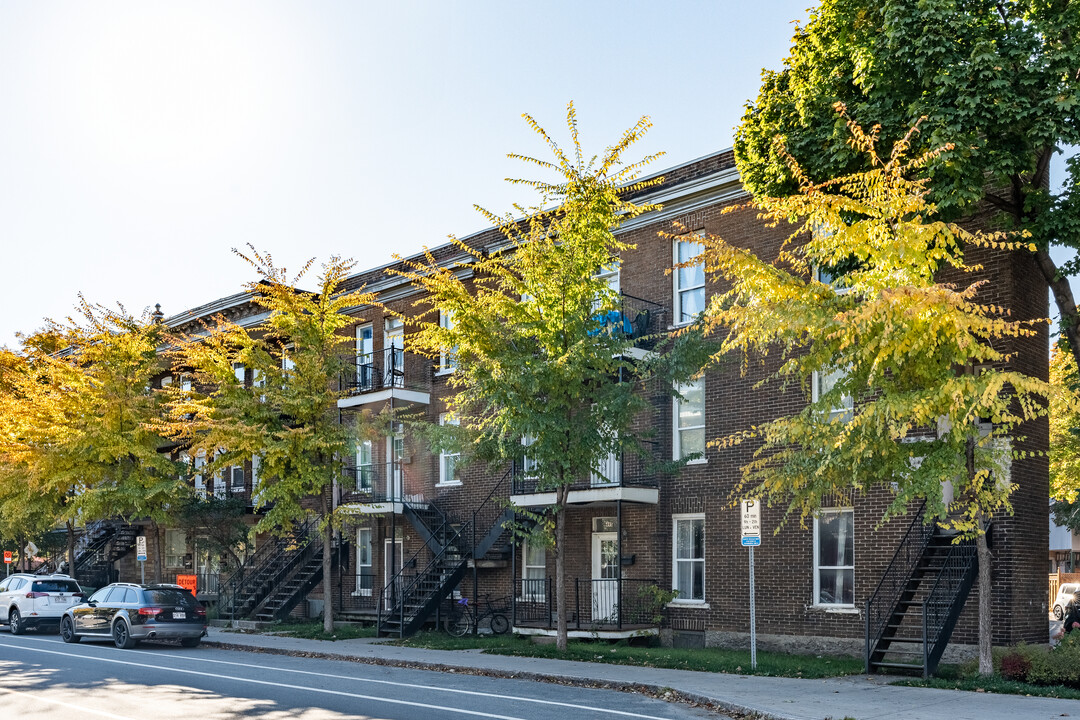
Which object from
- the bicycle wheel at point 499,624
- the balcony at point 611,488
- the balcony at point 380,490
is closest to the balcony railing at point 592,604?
the bicycle wheel at point 499,624

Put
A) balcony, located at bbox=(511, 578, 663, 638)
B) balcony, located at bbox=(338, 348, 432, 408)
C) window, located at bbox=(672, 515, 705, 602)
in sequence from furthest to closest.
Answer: balcony, located at bbox=(338, 348, 432, 408) < window, located at bbox=(672, 515, 705, 602) < balcony, located at bbox=(511, 578, 663, 638)

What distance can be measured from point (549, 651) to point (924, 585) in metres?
6.87

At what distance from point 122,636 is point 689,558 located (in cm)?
1251

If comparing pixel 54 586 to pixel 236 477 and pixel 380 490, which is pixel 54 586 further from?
pixel 236 477

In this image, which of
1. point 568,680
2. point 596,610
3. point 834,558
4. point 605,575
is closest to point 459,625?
point 596,610

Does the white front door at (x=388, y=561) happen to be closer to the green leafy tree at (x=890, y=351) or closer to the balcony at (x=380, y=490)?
the balcony at (x=380, y=490)

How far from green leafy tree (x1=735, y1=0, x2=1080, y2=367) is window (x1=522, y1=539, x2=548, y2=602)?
11.9 metres

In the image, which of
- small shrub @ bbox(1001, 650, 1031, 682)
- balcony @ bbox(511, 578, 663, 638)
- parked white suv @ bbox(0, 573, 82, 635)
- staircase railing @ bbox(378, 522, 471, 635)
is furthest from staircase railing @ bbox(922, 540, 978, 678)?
parked white suv @ bbox(0, 573, 82, 635)

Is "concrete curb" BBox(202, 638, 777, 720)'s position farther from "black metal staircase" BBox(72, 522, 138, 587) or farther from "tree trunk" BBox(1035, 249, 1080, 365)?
"black metal staircase" BBox(72, 522, 138, 587)

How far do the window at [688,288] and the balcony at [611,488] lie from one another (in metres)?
3.37

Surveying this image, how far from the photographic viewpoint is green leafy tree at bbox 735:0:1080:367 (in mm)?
15516

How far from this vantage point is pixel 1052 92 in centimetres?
1538

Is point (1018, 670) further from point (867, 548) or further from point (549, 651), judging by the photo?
point (549, 651)

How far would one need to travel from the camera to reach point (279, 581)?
3088cm
